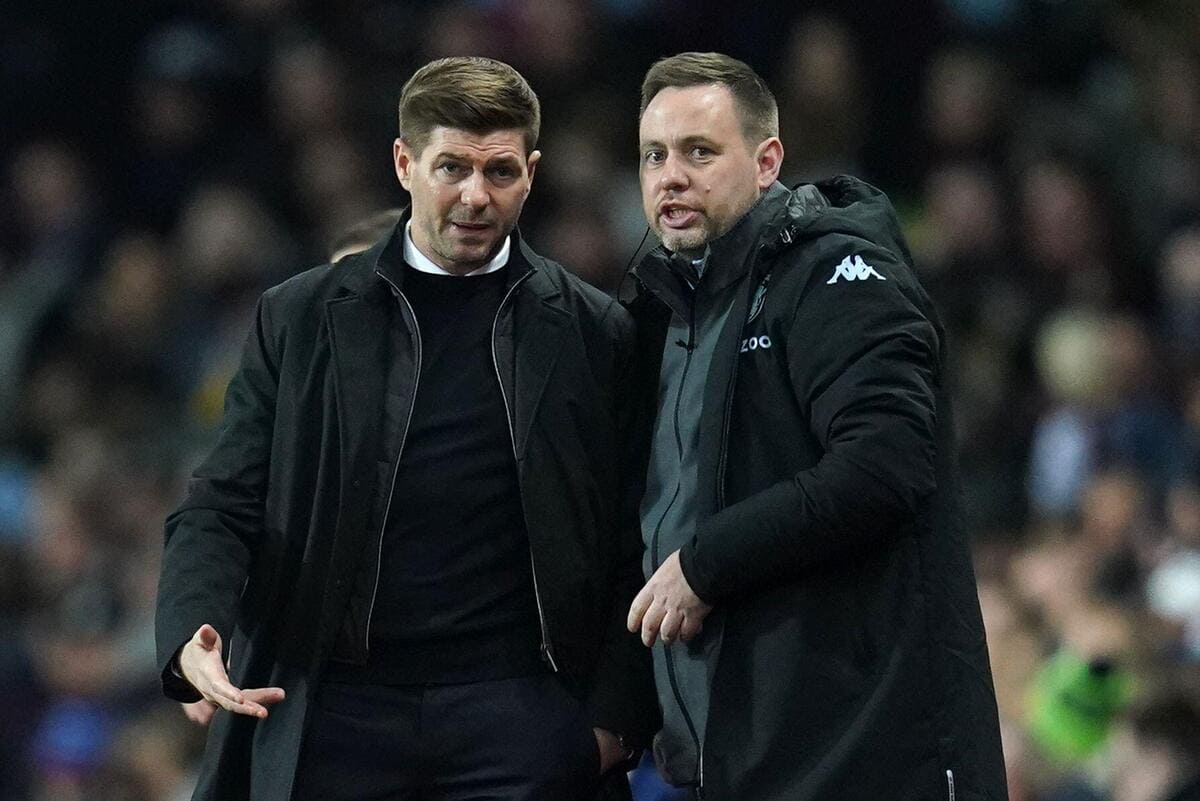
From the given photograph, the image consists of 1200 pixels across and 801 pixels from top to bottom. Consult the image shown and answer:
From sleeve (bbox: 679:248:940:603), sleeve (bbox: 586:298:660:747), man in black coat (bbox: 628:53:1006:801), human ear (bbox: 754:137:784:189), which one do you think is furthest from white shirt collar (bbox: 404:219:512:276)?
sleeve (bbox: 679:248:940:603)

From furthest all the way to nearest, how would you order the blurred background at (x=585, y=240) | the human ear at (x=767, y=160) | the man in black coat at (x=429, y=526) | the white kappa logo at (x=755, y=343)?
1. the blurred background at (x=585, y=240)
2. the human ear at (x=767, y=160)
3. the man in black coat at (x=429, y=526)
4. the white kappa logo at (x=755, y=343)

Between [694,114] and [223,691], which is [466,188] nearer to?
[694,114]

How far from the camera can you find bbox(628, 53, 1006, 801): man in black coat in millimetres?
3578

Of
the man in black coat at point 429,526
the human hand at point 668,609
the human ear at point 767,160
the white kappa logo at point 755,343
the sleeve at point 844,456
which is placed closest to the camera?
the sleeve at point 844,456

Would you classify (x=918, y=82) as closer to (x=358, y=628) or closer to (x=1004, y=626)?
(x=1004, y=626)

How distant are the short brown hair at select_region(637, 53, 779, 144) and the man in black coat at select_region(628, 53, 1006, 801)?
0.5 inches

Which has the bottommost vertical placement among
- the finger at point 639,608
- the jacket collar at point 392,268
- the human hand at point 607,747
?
the human hand at point 607,747

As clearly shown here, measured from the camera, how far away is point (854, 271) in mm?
3707

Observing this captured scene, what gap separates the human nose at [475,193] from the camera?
12.8ft

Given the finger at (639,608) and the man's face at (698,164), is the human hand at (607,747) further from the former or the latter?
the man's face at (698,164)

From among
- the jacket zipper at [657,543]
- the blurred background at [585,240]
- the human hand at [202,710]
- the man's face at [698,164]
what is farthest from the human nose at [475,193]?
the blurred background at [585,240]

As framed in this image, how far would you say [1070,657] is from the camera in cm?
624

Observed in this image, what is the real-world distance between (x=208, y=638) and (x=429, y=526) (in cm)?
45

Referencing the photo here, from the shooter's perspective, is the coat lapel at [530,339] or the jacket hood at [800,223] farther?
the coat lapel at [530,339]
